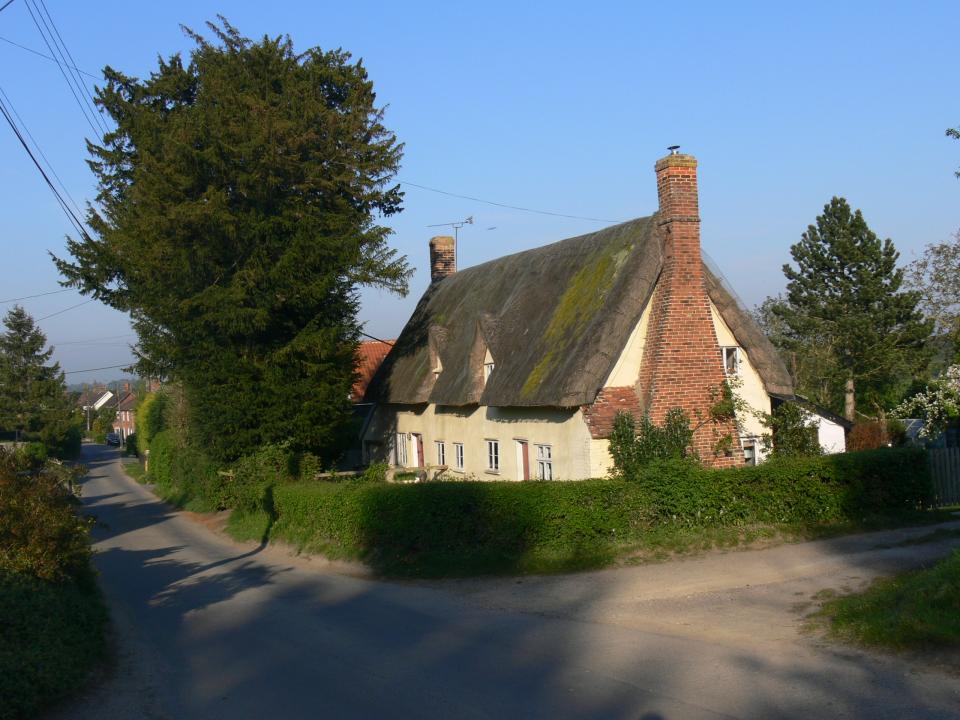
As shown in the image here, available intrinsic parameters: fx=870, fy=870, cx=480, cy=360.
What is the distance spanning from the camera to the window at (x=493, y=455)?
22516mm

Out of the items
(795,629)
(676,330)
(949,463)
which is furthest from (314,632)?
(949,463)

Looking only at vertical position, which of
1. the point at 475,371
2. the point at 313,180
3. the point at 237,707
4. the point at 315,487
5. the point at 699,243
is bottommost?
the point at 237,707

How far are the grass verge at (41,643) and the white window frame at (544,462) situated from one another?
11.4 meters

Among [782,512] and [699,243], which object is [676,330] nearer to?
[699,243]

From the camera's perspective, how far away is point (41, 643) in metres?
8.18

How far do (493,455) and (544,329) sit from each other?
359cm

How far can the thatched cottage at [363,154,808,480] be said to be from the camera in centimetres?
1884

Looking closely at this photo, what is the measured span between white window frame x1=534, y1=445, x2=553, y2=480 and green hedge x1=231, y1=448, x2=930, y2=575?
12.8 feet

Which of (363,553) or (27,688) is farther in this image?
(363,553)

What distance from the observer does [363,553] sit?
A: 16.8m

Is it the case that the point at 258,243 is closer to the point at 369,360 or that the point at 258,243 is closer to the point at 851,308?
the point at 369,360

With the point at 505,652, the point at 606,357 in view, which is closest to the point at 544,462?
the point at 606,357

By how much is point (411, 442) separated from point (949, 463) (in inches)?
610

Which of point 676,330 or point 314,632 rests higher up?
point 676,330
